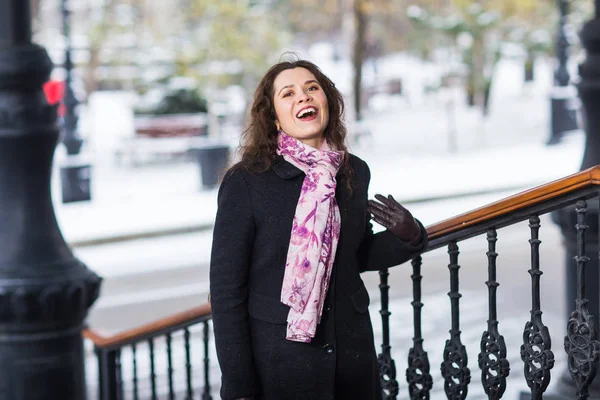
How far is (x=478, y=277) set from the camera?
1256 centimetres

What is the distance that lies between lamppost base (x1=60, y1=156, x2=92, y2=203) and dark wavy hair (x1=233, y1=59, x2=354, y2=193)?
14745 millimetres

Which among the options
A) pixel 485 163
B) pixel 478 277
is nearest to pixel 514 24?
pixel 485 163

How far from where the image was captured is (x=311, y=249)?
10.7 feet

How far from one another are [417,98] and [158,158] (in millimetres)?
11577

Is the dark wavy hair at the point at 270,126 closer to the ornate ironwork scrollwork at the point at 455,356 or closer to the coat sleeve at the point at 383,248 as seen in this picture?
the coat sleeve at the point at 383,248

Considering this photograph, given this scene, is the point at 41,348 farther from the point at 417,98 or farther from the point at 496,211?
the point at 417,98

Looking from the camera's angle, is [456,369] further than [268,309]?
Yes

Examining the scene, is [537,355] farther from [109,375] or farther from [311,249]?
[109,375]

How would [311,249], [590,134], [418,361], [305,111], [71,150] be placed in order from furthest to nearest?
[71,150] → [590,134] → [418,361] → [305,111] → [311,249]

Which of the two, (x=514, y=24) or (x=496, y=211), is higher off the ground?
(x=514, y=24)

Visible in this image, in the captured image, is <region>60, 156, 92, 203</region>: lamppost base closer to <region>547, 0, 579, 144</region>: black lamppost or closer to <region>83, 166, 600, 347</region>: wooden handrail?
<region>547, 0, 579, 144</region>: black lamppost

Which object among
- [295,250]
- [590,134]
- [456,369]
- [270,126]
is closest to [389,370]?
[456,369]

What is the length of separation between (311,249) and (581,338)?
0.93 meters

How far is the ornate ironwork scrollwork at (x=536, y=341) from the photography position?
3.53 metres
